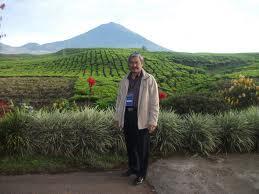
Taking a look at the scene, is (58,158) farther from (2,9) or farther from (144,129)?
(2,9)

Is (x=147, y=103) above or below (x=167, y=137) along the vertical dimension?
above

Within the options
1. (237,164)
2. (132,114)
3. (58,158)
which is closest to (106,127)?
(58,158)

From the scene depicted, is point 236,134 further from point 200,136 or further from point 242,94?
point 242,94

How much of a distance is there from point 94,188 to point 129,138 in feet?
3.15

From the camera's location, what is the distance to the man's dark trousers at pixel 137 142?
20.7ft

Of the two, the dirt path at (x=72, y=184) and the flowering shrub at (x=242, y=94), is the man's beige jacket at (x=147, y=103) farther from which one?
the flowering shrub at (x=242, y=94)

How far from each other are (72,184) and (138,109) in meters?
1.58

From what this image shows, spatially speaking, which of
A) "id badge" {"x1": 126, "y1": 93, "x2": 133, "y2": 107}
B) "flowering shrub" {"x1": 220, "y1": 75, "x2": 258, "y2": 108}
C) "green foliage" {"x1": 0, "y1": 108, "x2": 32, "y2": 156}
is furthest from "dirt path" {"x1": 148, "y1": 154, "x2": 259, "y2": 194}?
"flowering shrub" {"x1": 220, "y1": 75, "x2": 258, "y2": 108}

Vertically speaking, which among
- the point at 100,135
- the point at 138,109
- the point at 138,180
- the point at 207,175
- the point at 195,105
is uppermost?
the point at 138,109

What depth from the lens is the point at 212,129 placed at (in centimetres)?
849

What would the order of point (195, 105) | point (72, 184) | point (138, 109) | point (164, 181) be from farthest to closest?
point (195, 105), point (164, 181), point (72, 184), point (138, 109)

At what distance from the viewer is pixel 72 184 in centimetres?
633

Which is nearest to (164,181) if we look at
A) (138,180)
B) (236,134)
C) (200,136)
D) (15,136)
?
(138,180)

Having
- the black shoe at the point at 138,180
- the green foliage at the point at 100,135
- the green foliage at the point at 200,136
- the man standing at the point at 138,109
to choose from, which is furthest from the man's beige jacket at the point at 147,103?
the green foliage at the point at 200,136
